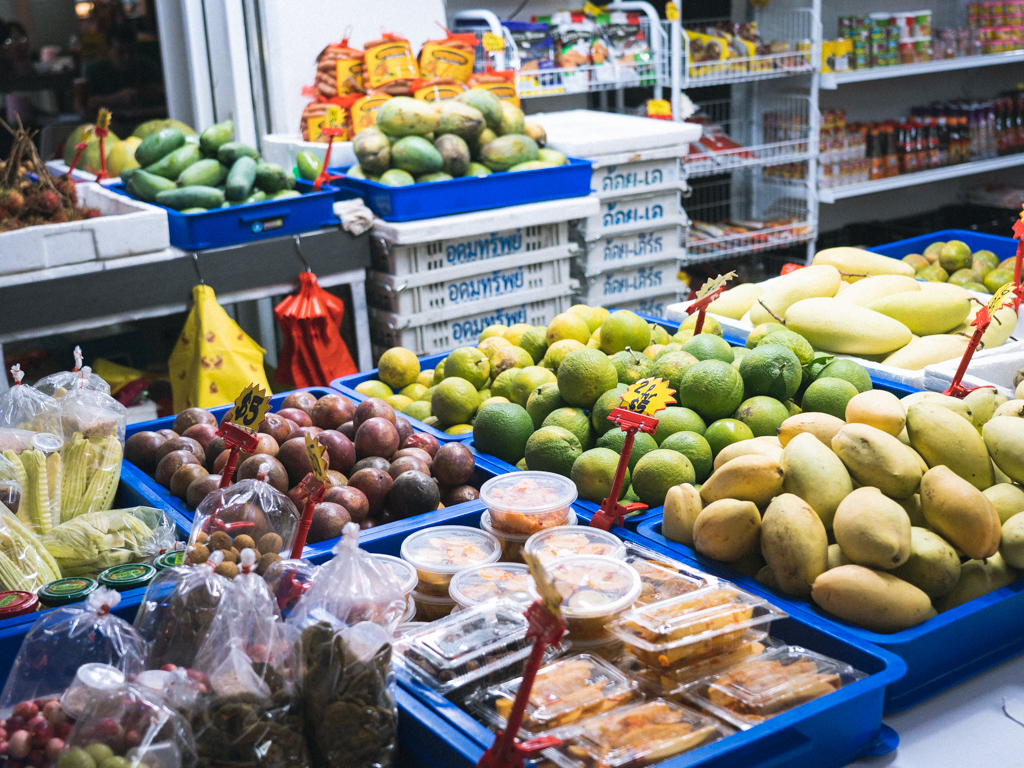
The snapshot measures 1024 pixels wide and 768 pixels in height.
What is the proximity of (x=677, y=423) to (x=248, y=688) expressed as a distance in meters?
0.95

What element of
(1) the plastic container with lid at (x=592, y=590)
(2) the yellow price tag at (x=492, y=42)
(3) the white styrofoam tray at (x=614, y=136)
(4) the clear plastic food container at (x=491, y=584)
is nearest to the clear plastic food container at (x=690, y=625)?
(1) the plastic container with lid at (x=592, y=590)

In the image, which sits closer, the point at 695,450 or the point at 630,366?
the point at 695,450

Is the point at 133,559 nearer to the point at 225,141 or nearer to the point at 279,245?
the point at 279,245

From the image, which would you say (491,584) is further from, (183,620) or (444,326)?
(444,326)

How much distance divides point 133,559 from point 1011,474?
4.49 feet

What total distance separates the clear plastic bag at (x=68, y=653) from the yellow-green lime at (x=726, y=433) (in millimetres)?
993

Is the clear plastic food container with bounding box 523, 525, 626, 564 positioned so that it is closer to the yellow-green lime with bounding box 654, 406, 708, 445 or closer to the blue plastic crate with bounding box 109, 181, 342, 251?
the yellow-green lime with bounding box 654, 406, 708, 445

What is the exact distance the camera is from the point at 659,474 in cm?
159

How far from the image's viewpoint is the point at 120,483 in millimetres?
1794

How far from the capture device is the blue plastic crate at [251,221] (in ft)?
9.35

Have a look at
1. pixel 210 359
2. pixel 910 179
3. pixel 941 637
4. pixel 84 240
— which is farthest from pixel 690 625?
pixel 910 179

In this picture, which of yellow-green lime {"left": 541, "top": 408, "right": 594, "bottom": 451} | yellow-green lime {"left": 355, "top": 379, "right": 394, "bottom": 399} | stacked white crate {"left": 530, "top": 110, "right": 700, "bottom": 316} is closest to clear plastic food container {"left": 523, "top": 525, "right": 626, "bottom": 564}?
yellow-green lime {"left": 541, "top": 408, "right": 594, "bottom": 451}

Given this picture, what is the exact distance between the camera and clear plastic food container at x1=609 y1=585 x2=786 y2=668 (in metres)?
1.16

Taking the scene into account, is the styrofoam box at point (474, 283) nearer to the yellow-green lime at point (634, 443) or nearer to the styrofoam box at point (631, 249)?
the styrofoam box at point (631, 249)
